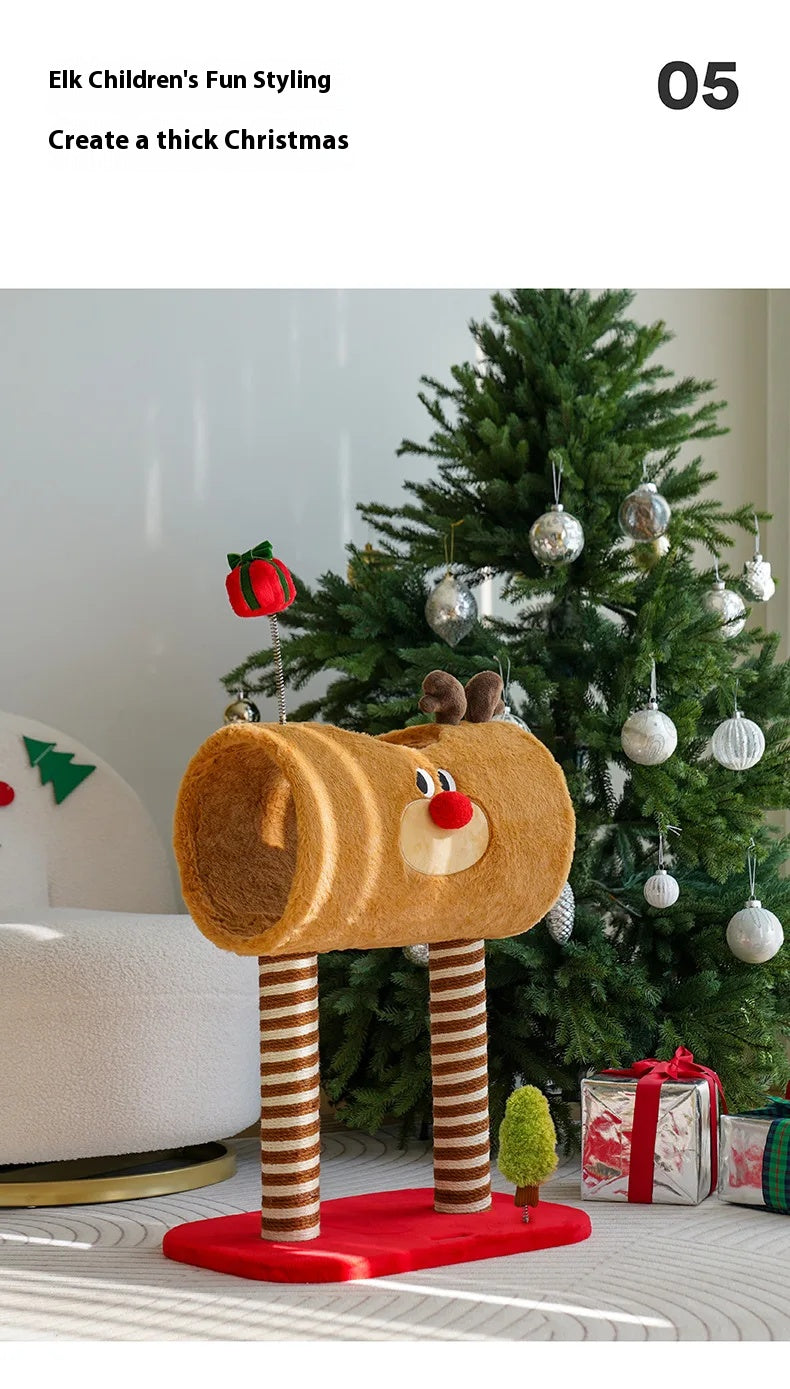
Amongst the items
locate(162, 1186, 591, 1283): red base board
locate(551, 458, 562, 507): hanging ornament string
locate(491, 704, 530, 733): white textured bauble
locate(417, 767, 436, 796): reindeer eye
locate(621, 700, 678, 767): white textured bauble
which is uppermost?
locate(551, 458, 562, 507): hanging ornament string

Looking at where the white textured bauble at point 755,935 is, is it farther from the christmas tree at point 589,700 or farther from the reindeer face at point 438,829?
the reindeer face at point 438,829

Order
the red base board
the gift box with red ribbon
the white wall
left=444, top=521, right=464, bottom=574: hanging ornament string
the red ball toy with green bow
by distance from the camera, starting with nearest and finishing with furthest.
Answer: the red base board < the red ball toy with green bow < the gift box with red ribbon < left=444, top=521, right=464, bottom=574: hanging ornament string < the white wall

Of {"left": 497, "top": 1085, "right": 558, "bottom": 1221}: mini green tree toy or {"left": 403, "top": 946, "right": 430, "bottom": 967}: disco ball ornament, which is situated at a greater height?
{"left": 403, "top": 946, "right": 430, "bottom": 967}: disco ball ornament

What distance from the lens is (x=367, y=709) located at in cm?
214

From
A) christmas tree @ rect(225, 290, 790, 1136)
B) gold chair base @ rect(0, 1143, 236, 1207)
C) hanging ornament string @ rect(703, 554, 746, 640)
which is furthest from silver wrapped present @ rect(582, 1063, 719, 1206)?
hanging ornament string @ rect(703, 554, 746, 640)

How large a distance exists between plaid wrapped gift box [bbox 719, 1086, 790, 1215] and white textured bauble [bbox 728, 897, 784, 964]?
217 millimetres

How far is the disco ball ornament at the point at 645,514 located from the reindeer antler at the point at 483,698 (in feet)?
1.34

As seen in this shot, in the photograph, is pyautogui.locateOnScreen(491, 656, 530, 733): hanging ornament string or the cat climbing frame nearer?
the cat climbing frame

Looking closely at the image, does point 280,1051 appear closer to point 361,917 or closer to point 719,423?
point 361,917

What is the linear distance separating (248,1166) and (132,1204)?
27 cm

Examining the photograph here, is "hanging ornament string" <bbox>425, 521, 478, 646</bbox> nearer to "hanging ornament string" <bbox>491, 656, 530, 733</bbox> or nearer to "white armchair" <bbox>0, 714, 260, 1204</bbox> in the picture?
"hanging ornament string" <bbox>491, 656, 530, 733</bbox>

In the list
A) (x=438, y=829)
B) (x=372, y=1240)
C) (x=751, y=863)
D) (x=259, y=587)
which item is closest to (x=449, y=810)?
(x=438, y=829)

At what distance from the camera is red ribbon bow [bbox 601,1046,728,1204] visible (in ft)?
6.06
